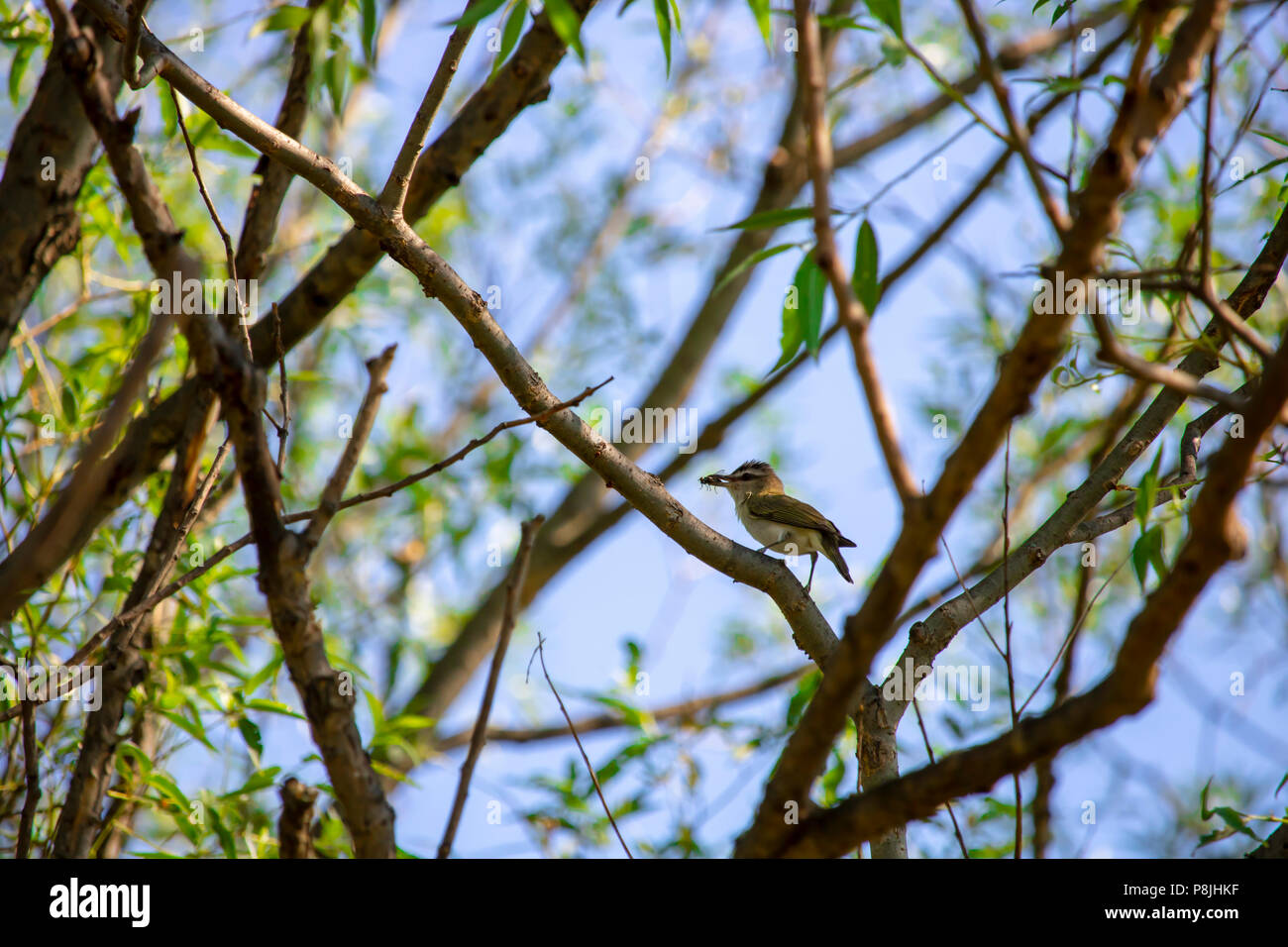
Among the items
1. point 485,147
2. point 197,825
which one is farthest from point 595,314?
point 197,825

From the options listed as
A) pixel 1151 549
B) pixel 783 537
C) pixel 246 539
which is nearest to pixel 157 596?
pixel 246 539

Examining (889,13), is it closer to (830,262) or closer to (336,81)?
(830,262)

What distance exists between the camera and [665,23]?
7.65 feet

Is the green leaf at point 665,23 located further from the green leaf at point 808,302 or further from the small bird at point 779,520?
the small bird at point 779,520

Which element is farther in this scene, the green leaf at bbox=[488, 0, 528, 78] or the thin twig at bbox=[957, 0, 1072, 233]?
the green leaf at bbox=[488, 0, 528, 78]

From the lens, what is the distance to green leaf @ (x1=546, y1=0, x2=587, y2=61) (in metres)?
1.85

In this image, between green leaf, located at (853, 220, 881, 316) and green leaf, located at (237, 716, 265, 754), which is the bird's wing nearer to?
A: green leaf, located at (237, 716, 265, 754)

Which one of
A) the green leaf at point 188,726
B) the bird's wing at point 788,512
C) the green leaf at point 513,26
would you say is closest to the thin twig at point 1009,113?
the green leaf at point 513,26

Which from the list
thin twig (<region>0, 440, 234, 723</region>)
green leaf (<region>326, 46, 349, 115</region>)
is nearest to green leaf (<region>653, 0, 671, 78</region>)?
green leaf (<region>326, 46, 349, 115</region>)

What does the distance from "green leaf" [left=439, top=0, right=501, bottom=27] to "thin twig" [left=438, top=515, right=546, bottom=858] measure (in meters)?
1.27

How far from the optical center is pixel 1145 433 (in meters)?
3.01

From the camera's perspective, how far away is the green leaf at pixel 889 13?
6.40 ft
